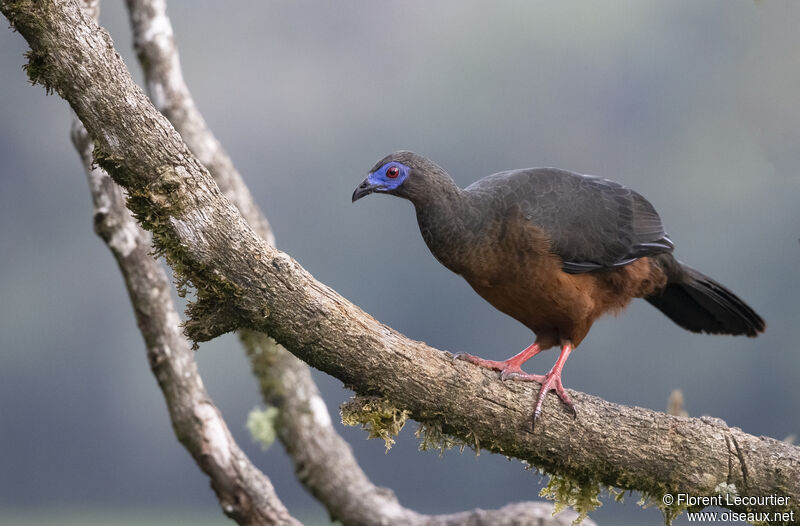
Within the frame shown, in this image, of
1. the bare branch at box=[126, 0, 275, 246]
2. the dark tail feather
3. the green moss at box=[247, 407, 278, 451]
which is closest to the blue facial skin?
the bare branch at box=[126, 0, 275, 246]

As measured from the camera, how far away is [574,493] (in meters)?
3.46

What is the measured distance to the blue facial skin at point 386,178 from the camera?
3.30 metres

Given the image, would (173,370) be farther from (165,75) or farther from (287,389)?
(165,75)

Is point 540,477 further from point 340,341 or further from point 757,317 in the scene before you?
point 757,317

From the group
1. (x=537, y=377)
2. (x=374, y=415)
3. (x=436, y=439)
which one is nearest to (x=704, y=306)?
(x=537, y=377)

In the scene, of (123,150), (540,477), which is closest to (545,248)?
(540,477)

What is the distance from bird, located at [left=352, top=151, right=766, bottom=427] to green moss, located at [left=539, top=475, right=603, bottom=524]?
0.37 meters

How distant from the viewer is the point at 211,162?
4715mm

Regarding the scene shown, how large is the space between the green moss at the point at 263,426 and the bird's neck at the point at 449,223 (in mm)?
2110

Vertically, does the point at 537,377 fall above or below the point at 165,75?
below

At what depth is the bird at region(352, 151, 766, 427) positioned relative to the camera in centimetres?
335

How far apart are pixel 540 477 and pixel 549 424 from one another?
13.5 inches

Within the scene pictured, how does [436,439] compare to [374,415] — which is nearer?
[374,415]

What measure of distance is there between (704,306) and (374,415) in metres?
2.41
